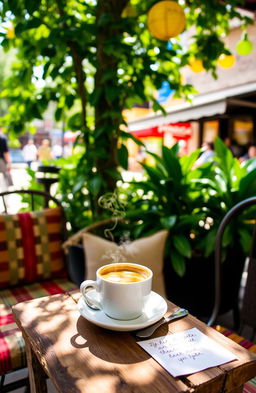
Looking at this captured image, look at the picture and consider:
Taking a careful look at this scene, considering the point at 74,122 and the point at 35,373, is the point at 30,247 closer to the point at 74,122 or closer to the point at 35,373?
the point at 35,373

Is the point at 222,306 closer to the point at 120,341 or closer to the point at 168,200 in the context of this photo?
the point at 168,200

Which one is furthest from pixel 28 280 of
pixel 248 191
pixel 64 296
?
pixel 248 191

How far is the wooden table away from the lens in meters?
0.64

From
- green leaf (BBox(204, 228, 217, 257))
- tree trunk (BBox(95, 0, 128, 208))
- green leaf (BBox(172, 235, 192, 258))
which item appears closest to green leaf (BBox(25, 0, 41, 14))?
tree trunk (BBox(95, 0, 128, 208))

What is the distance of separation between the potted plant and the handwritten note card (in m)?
1.23

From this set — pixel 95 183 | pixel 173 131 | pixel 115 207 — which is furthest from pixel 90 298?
pixel 173 131

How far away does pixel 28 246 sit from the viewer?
1688mm

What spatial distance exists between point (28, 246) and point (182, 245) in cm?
87

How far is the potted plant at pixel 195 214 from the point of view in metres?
2.09

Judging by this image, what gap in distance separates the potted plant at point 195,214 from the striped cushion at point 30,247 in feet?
1.70

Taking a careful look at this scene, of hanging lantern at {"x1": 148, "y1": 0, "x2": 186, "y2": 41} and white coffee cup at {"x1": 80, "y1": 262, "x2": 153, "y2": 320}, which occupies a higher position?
hanging lantern at {"x1": 148, "y1": 0, "x2": 186, "y2": 41}

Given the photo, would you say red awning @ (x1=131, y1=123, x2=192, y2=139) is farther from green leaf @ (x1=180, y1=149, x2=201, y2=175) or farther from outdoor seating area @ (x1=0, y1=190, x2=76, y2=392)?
outdoor seating area @ (x1=0, y1=190, x2=76, y2=392)

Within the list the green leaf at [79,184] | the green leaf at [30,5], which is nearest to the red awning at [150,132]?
the green leaf at [79,184]

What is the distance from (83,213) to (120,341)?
1.74m
